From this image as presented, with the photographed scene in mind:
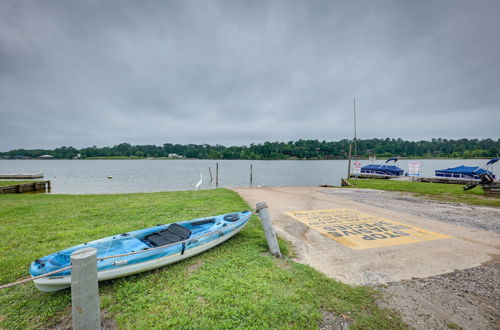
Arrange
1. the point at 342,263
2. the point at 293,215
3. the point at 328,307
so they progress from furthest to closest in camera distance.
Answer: the point at 293,215
the point at 342,263
the point at 328,307

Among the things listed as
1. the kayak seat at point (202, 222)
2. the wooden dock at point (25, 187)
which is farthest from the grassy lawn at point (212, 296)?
the wooden dock at point (25, 187)

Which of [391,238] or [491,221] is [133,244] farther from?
[491,221]

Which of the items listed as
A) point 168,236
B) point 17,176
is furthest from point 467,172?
point 17,176

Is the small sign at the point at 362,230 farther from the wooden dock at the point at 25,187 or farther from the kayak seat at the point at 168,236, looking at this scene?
the wooden dock at the point at 25,187

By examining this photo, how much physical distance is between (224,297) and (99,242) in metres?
3.09

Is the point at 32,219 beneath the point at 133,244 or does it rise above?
beneath

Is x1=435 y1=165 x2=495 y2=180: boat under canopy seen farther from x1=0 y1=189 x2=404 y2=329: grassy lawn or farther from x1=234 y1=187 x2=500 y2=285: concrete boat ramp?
x1=0 y1=189 x2=404 y2=329: grassy lawn

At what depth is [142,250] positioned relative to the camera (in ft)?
13.8

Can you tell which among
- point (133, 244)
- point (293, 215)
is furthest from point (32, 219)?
point (293, 215)

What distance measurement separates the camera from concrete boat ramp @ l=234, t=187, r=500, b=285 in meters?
4.76

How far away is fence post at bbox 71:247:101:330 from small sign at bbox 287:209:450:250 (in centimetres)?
580

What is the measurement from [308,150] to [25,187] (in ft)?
424

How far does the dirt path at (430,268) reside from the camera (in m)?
3.42

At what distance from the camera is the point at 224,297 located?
3.67m
